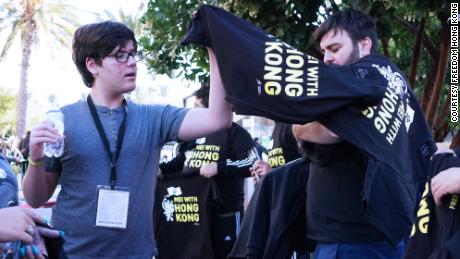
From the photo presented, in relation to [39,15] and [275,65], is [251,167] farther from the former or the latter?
[39,15]

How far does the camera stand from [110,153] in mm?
3375

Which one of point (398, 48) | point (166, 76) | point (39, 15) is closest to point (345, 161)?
point (166, 76)

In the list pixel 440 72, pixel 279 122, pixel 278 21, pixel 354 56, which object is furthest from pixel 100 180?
pixel 440 72

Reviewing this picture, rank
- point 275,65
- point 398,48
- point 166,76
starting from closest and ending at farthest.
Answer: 1. point 275,65
2. point 166,76
3. point 398,48

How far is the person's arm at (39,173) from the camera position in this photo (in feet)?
10.4

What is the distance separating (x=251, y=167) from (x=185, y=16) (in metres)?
1.69

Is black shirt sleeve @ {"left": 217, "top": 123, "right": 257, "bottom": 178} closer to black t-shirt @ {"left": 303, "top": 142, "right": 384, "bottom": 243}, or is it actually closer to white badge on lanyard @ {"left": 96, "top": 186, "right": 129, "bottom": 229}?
black t-shirt @ {"left": 303, "top": 142, "right": 384, "bottom": 243}

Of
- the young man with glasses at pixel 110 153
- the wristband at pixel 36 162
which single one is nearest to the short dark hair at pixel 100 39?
the young man with glasses at pixel 110 153

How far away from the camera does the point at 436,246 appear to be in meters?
2.75

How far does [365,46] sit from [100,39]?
1.38m

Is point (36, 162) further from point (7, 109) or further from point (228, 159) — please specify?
point (7, 109)

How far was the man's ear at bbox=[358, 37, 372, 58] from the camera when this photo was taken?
358 cm

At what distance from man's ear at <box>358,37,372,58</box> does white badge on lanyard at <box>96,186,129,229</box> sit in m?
1.45

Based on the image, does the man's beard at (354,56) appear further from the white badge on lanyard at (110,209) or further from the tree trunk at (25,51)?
the tree trunk at (25,51)
